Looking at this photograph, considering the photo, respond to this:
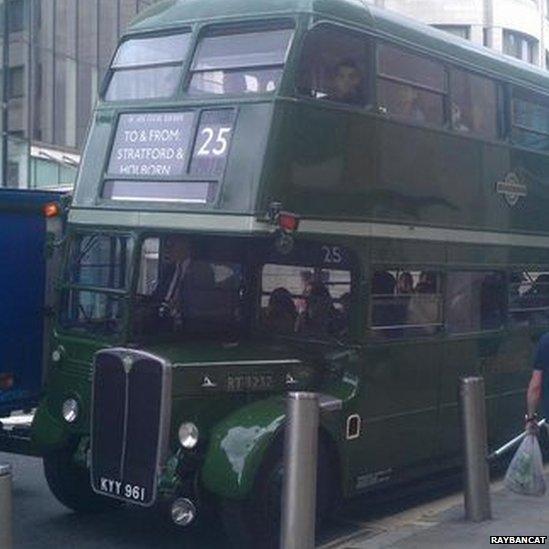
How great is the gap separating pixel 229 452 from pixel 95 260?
1981 millimetres

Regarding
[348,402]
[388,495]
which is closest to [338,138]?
[348,402]

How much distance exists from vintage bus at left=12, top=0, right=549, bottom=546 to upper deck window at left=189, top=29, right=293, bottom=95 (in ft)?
0.06

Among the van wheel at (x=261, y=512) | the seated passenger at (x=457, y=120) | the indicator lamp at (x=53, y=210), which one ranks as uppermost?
the seated passenger at (x=457, y=120)

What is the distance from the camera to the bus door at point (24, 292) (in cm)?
959

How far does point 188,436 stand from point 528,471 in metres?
2.76

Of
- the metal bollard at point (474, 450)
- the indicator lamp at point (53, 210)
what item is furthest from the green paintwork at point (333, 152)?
the metal bollard at point (474, 450)

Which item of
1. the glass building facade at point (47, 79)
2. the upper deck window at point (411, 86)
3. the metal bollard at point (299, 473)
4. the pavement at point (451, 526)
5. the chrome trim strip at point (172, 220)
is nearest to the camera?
the metal bollard at point (299, 473)

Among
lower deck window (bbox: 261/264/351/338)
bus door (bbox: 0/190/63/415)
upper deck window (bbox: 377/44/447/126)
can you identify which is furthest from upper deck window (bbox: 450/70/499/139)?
bus door (bbox: 0/190/63/415)

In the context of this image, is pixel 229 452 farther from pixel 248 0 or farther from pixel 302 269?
pixel 248 0

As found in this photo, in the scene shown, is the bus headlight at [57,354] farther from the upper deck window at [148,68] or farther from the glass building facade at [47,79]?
the glass building facade at [47,79]

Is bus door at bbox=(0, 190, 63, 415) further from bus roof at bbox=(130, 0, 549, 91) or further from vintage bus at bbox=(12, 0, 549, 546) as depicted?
bus roof at bbox=(130, 0, 549, 91)

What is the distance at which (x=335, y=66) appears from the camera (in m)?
8.56

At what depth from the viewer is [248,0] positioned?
28.1ft

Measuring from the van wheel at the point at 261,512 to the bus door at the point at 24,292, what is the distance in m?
2.74
